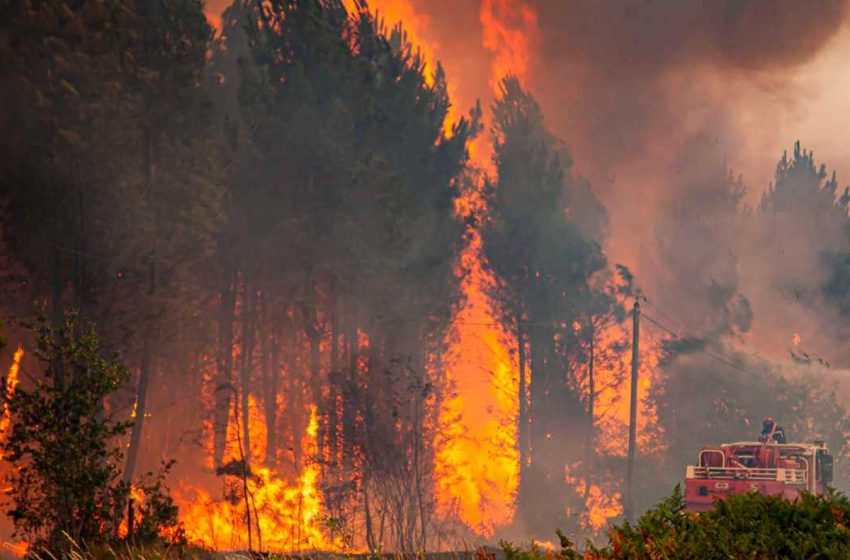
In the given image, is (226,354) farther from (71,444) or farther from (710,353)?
(71,444)

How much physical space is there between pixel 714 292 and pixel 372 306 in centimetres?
2257

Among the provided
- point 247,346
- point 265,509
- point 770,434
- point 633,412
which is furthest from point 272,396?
point 770,434

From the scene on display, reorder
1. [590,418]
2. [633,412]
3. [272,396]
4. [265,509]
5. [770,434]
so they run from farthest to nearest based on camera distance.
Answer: [590,418], [272,396], [633,412], [265,509], [770,434]

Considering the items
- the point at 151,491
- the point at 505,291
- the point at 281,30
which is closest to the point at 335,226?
the point at 281,30

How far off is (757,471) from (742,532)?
21041 millimetres

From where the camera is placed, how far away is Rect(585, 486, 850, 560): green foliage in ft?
24.3

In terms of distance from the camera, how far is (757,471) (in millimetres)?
27844

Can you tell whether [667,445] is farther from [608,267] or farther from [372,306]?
[372,306]

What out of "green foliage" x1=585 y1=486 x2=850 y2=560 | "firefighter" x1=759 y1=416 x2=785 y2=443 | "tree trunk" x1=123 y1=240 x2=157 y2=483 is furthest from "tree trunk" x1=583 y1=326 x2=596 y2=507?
"green foliage" x1=585 y1=486 x2=850 y2=560

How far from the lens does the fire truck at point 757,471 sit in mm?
27359

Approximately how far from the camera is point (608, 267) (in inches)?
2338

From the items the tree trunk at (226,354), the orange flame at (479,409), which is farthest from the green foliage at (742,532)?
the orange flame at (479,409)

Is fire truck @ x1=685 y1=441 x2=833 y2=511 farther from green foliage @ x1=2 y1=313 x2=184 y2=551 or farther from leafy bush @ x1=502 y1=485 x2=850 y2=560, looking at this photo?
leafy bush @ x1=502 y1=485 x2=850 y2=560

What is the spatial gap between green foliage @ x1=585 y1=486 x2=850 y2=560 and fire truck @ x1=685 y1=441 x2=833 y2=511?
62.7 ft
